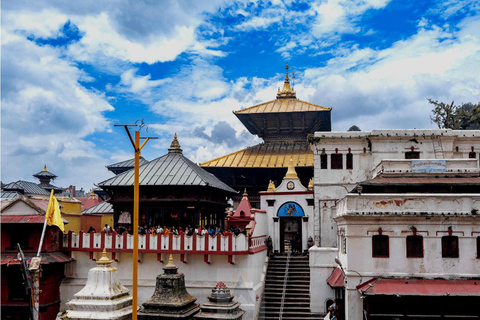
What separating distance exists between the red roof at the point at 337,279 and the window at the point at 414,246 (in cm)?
383

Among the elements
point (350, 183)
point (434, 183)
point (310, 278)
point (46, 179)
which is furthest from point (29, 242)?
point (46, 179)

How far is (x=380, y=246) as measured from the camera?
82.8 ft

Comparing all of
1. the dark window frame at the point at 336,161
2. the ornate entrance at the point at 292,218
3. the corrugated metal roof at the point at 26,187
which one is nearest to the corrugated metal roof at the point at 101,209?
the corrugated metal roof at the point at 26,187

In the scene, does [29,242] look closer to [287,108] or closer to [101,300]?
[101,300]

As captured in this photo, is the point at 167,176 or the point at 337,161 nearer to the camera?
the point at 167,176

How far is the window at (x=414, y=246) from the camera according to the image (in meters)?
25.0

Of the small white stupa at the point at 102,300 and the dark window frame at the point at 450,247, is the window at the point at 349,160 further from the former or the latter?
the small white stupa at the point at 102,300

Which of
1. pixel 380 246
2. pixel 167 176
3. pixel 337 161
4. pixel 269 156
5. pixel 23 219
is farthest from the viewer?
pixel 269 156

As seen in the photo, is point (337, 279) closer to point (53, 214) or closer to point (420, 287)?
point (420, 287)

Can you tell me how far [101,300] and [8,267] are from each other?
8636 mm

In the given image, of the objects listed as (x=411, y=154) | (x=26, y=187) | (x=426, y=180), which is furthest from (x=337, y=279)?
(x=26, y=187)

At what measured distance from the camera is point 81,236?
31.2 meters

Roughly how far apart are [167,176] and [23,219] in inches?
371

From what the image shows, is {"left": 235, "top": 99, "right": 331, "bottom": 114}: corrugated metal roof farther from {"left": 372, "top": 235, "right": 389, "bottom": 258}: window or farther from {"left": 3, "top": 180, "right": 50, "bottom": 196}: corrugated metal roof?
{"left": 3, "top": 180, "right": 50, "bottom": 196}: corrugated metal roof
